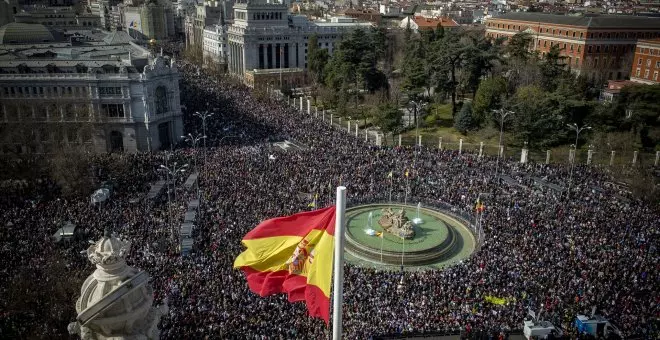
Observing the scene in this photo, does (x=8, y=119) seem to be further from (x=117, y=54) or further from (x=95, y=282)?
(x=95, y=282)

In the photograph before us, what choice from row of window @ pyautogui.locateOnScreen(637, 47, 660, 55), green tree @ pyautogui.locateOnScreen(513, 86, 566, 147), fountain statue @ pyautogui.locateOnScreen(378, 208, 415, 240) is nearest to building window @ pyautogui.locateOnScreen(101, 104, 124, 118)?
fountain statue @ pyautogui.locateOnScreen(378, 208, 415, 240)

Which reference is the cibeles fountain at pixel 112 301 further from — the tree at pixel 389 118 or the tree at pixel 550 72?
the tree at pixel 550 72

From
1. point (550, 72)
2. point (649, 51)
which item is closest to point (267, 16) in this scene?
point (550, 72)

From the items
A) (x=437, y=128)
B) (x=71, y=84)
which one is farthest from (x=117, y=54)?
(x=437, y=128)

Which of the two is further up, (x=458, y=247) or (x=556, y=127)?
(x=556, y=127)

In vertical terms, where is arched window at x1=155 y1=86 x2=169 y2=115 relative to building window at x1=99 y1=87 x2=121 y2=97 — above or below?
below

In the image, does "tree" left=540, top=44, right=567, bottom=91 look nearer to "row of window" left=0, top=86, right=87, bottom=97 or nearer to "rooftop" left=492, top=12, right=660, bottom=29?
"rooftop" left=492, top=12, right=660, bottom=29

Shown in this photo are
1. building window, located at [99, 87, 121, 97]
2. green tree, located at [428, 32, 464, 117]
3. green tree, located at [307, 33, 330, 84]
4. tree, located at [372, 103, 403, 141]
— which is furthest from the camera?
green tree, located at [307, 33, 330, 84]
